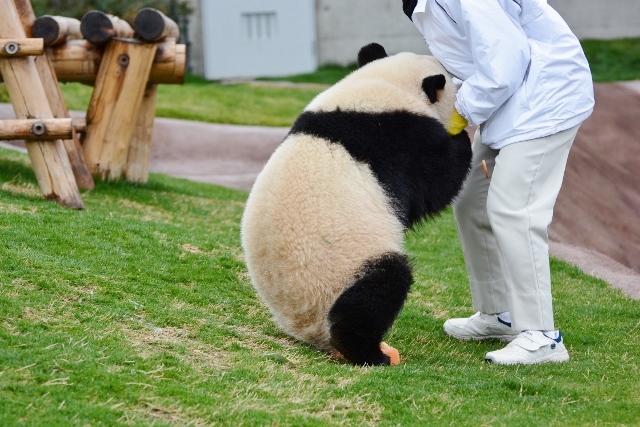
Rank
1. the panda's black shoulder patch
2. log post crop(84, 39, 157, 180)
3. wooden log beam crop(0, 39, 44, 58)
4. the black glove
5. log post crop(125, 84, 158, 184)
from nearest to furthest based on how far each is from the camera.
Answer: the panda's black shoulder patch, the black glove, wooden log beam crop(0, 39, 44, 58), log post crop(84, 39, 157, 180), log post crop(125, 84, 158, 184)

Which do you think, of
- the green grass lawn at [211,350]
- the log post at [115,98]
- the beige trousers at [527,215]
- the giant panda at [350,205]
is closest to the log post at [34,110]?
the green grass lawn at [211,350]

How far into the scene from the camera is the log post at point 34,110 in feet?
19.7

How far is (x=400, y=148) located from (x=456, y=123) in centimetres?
33

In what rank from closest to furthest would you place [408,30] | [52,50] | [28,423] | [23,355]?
1. [28,423]
2. [23,355]
3. [52,50]
4. [408,30]

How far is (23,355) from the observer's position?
10.6 feet

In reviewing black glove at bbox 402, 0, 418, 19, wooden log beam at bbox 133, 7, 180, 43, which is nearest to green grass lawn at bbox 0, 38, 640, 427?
black glove at bbox 402, 0, 418, 19

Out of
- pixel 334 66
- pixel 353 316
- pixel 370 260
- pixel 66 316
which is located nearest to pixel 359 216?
pixel 370 260

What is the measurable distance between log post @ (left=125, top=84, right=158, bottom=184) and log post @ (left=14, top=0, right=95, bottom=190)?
0.68 meters

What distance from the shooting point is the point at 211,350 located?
3754 mm

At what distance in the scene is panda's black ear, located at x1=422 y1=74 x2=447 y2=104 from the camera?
154 inches

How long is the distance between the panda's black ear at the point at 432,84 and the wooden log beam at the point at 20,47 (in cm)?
314

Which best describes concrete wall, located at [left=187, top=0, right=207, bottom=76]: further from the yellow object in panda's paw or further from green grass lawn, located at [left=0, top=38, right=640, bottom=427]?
the yellow object in panda's paw

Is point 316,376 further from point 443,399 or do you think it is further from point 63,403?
point 63,403

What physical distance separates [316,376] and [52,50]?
4.61 meters
